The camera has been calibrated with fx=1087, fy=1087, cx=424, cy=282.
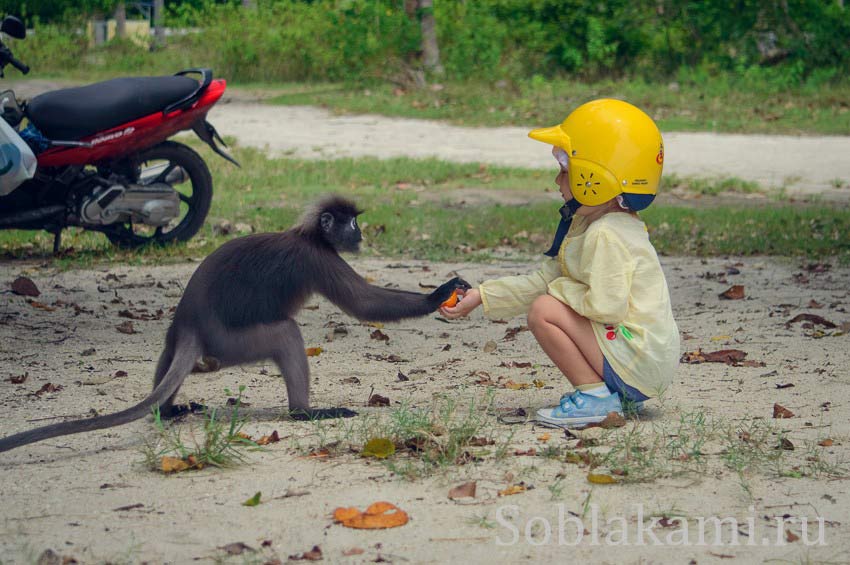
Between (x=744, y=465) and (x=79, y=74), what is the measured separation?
17.6 m

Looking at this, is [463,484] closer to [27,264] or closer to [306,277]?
[306,277]

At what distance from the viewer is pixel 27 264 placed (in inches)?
311

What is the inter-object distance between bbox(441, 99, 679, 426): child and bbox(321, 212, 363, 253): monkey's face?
0.87 metres

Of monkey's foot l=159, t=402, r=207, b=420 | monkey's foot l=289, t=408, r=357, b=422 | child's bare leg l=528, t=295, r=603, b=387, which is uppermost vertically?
child's bare leg l=528, t=295, r=603, b=387

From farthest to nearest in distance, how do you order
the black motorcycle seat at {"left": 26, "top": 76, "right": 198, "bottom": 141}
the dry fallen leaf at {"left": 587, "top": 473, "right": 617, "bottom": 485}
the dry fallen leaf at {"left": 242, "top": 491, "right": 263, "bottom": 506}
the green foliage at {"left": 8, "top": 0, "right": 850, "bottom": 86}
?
1. the green foliage at {"left": 8, "top": 0, "right": 850, "bottom": 86}
2. the black motorcycle seat at {"left": 26, "top": 76, "right": 198, "bottom": 141}
3. the dry fallen leaf at {"left": 587, "top": 473, "right": 617, "bottom": 485}
4. the dry fallen leaf at {"left": 242, "top": 491, "right": 263, "bottom": 506}

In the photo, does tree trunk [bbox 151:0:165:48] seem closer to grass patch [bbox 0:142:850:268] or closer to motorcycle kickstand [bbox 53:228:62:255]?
grass patch [bbox 0:142:850:268]

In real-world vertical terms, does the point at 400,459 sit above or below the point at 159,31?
below

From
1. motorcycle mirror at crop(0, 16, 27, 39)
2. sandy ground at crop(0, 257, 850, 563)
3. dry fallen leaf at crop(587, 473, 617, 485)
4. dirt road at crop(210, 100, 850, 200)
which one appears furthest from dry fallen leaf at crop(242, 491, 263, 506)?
dirt road at crop(210, 100, 850, 200)

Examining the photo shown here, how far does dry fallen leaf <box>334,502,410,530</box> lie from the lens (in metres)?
3.30

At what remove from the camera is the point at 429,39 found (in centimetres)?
1764

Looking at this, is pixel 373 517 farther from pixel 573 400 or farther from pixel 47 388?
pixel 47 388

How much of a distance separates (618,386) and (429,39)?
46.0ft

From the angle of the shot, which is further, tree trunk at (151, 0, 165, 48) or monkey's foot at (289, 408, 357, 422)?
tree trunk at (151, 0, 165, 48)

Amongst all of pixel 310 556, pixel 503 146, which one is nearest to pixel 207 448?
pixel 310 556
